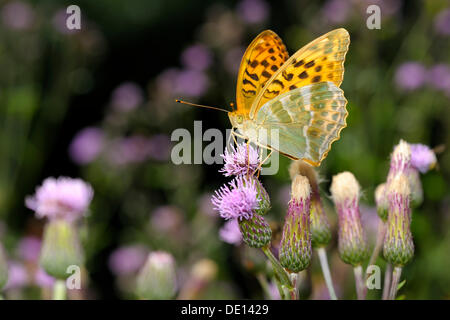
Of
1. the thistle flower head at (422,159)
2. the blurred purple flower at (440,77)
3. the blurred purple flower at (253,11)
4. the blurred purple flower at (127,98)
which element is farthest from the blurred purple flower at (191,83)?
the thistle flower head at (422,159)

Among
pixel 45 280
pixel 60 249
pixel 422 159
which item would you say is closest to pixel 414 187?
pixel 422 159

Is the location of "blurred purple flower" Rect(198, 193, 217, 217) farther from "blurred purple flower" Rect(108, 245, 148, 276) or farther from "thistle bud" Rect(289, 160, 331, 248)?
"thistle bud" Rect(289, 160, 331, 248)

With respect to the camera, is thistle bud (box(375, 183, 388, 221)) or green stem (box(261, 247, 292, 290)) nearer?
green stem (box(261, 247, 292, 290))

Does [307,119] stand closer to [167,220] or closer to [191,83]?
[167,220]

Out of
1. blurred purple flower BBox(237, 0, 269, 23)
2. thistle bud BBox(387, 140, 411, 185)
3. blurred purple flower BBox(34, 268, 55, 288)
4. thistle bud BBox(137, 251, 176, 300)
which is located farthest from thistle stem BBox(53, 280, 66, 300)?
blurred purple flower BBox(237, 0, 269, 23)

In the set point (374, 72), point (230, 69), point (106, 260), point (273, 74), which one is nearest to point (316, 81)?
point (273, 74)

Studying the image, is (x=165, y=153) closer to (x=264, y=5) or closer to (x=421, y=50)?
(x=264, y=5)
